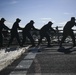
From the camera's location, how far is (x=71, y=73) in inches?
244

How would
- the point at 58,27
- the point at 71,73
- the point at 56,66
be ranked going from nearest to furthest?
the point at 71,73
the point at 56,66
the point at 58,27

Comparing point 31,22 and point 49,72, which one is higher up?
point 31,22

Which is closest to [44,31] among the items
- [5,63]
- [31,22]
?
[31,22]

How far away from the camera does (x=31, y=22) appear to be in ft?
59.8

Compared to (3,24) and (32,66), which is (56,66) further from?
(3,24)

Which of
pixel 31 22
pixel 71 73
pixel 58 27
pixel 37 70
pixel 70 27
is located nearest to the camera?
pixel 71 73

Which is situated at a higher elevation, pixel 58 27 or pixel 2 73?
pixel 58 27

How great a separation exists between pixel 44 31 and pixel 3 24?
278cm

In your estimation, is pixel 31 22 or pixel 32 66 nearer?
pixel 32 66

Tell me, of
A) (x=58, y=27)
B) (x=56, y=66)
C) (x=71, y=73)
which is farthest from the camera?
(x=58, y=27)

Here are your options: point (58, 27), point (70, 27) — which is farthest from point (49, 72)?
point (58, 27)

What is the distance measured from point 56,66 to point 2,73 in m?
1.58

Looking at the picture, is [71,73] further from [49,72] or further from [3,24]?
[3,24]

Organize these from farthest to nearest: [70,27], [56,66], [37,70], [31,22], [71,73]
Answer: [31,22]
[70,27]
[56,66]
[37,70]
[71,73]
